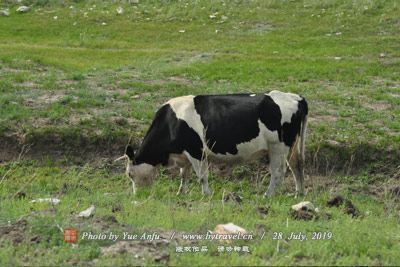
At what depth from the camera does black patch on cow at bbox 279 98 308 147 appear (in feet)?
40.7

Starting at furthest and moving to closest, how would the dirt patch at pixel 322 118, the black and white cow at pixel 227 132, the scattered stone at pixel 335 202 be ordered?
the dirt patch at pixel 322 118 → the black and white cow at pixel 227 132 → the scattered stone at pixel 335 202

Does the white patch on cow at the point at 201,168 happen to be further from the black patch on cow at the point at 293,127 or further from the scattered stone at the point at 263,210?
the scattered stone at the point at 263,210

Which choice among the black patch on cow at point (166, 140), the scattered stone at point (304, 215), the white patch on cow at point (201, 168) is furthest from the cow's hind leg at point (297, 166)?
the scattered stone at point (304, 215)

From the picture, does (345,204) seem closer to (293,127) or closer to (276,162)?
(276,162)

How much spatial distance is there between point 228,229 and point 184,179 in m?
5.36

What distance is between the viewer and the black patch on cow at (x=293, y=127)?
1241cm

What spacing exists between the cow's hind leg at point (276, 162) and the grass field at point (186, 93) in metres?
0.41

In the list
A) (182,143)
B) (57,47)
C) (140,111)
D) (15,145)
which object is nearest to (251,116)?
(182,143)

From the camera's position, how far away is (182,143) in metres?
12.4

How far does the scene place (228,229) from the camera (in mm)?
7512

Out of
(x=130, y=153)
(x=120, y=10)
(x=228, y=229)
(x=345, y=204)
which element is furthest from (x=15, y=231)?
(x=120, y=10)

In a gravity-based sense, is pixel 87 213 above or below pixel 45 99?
above

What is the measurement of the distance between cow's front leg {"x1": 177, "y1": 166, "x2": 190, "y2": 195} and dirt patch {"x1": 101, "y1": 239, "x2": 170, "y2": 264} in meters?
5.37

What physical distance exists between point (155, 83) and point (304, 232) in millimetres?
12624
